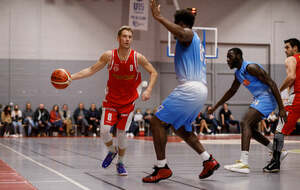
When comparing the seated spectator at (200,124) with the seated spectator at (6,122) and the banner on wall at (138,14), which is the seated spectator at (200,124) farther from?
the seated spectator at (6,122)

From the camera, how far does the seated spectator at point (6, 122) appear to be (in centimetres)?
1811

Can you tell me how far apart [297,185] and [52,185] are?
8.38 ft

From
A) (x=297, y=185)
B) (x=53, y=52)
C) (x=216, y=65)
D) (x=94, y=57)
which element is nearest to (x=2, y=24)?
(x=53, y=52)

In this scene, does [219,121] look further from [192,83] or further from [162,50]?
[192,83]

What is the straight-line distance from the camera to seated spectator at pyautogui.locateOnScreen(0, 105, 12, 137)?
18109 mm

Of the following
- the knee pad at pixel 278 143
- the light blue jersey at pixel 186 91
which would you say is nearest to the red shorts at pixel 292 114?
the knee pad at pixel 278 143

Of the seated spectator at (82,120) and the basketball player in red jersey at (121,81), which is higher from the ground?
the basketball player in red jersey at (121,81)

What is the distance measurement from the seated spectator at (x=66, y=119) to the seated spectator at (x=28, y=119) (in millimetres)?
1299

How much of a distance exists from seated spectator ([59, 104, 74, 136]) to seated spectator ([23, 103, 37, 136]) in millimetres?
1299

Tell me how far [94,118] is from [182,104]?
14.8 meters

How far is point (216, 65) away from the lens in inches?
901

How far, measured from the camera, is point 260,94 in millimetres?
6086

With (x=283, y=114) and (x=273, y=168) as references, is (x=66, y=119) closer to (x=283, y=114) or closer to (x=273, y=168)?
(x=273, y=168)

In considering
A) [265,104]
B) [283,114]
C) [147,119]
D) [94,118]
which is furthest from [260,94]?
[94,118]
